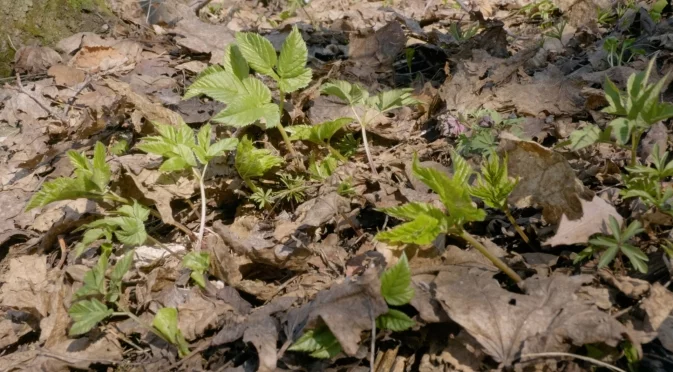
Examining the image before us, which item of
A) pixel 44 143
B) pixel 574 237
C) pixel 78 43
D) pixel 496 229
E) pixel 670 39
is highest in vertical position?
pixel 670 39

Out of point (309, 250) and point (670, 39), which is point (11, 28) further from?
point (670, 39)

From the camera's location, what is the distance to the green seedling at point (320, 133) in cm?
233

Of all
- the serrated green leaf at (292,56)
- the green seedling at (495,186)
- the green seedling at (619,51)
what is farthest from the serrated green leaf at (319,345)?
the green seedling at (619,51)

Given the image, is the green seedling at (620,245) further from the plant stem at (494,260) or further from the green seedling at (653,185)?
the plant stem at (494,260)

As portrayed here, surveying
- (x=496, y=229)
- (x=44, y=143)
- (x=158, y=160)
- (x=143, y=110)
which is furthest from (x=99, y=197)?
(x=496, y=229)

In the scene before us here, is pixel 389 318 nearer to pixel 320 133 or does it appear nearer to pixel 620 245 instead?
pixel 620 245

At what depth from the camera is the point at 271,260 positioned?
196cm

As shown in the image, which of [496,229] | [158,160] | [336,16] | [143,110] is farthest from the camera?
[336,16]

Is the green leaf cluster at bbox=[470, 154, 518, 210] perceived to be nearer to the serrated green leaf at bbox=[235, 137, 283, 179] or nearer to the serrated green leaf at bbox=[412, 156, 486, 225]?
the serrated green leaf at bbox=[412, 156, 486, 225]

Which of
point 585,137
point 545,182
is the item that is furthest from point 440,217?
point 585,137

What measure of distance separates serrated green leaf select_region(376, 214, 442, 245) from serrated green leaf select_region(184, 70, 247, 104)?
108cm

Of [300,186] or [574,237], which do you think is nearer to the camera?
[574,237]

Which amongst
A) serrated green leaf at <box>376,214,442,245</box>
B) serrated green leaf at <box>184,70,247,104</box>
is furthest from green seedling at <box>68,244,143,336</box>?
serrated green leaf at <box>376,214,442,245</box>

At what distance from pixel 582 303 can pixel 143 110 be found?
7.44ft
